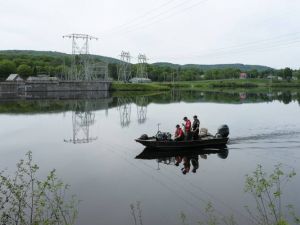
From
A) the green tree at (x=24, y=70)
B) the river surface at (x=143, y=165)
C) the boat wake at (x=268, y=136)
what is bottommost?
the river surface at (x=143, y=165)

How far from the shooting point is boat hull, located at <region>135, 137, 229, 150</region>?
2937 centimetres

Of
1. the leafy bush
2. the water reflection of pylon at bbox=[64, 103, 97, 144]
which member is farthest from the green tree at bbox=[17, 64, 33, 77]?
the leafy bush

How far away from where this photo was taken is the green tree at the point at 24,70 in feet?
533

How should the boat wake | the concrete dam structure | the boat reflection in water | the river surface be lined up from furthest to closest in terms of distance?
the concrete dam structure < the boat wake < the boat reflection in water < the river surface

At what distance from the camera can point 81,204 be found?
1819 centimetres

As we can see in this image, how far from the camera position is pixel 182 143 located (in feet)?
98.1

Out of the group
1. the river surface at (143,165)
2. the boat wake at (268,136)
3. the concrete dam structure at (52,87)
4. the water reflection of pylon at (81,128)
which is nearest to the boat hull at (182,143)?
the river surface at (143,165)

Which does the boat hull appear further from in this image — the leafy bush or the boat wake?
the leafy bush

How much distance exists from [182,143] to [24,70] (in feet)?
481

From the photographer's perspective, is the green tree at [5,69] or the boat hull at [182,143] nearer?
the boat hull at [182,143]

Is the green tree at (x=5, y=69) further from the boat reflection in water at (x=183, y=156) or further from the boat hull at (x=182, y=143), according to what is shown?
the boat hull at (x=182, y=143)

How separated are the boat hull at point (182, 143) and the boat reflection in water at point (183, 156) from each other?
0.37 metres

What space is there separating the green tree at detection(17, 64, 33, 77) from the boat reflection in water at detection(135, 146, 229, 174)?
144376 mm

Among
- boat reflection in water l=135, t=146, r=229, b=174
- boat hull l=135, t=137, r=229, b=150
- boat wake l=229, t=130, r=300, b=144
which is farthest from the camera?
boat wake l=229, t=130, r=300, b=144
